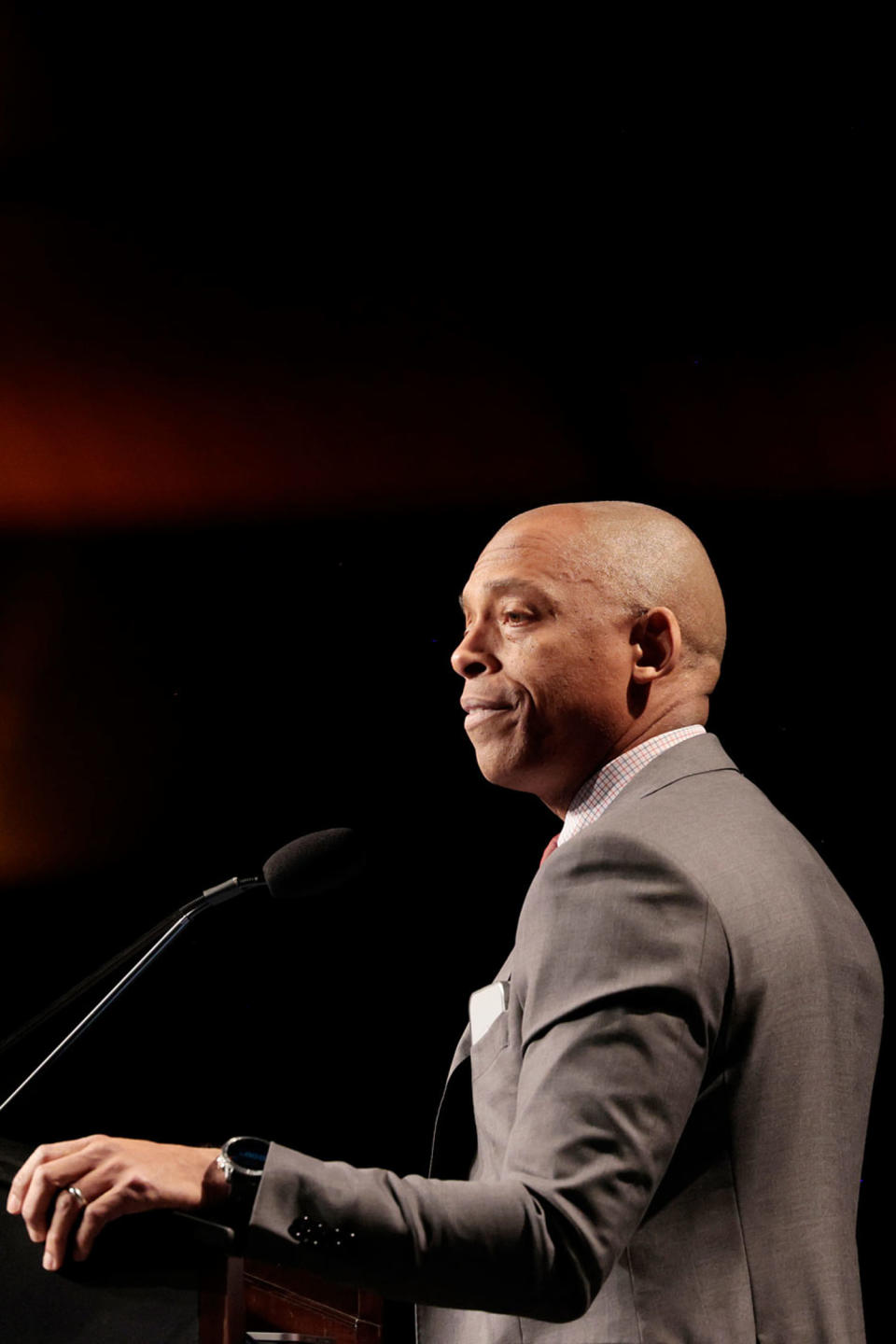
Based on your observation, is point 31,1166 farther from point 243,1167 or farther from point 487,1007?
point 487,1007

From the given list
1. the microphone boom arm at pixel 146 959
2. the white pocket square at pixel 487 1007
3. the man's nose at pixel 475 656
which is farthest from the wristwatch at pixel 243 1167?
the man's nose at pixel 475 656

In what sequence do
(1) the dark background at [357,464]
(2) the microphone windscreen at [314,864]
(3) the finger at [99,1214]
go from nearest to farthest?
(3) the finger at [99,1214] < (2) the microphone windscreen at [314,864] < (1) the dark background at [357,464]

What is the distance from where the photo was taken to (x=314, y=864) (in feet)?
4.01

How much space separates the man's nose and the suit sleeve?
12.8 inches

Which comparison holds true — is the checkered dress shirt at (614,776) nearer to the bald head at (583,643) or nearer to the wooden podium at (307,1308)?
the bald head at (583,643)

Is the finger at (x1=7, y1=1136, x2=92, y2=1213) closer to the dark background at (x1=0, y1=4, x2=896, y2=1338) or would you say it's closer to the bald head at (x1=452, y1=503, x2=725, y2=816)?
the bald head at (x1=452, y1=503, x2=725, y2=816)

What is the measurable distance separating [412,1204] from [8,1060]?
1.77 m

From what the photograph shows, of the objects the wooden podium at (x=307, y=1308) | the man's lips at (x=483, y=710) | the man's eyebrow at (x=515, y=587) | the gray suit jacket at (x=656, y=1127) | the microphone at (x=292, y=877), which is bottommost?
the wooden podium at (x=307, y=1308)

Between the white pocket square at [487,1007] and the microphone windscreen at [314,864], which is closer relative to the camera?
the white pocket square at [487,1007]

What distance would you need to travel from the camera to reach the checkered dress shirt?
1.09 m

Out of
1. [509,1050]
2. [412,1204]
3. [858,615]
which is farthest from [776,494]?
[412,1204]

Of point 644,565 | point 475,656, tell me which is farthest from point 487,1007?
point 644,565

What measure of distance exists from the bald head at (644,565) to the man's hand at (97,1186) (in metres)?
0.65

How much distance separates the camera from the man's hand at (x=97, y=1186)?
700mm
